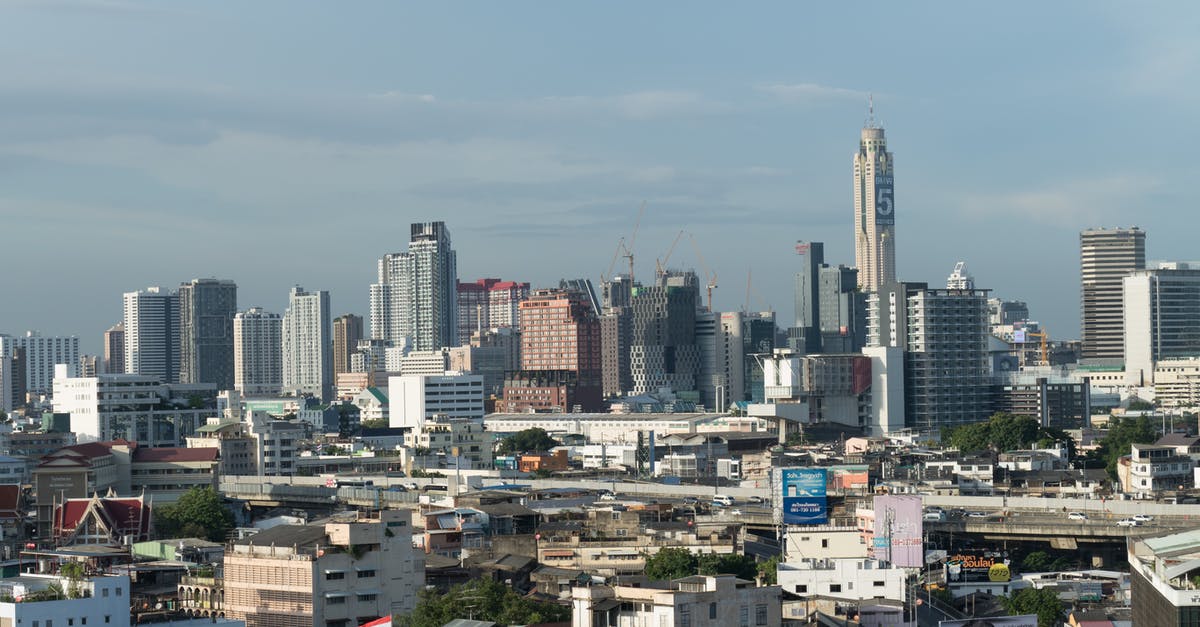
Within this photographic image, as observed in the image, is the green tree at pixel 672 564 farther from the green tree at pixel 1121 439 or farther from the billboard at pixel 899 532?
the green tree at pixel 1121 439

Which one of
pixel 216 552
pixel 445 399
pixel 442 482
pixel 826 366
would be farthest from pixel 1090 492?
pixel 445 399

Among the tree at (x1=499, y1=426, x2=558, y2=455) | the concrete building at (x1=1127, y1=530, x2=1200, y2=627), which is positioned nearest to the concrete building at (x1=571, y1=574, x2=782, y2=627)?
the concrete building at (x1=1127, y1=530, x2=1200, y2=627)

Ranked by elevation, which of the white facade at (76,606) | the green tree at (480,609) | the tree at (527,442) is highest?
the white facade at (76,606)

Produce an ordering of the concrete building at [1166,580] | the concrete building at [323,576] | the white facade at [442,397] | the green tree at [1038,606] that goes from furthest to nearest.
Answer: the white facade at [442,397]
the green tree at [1038,606]
the concrete building at [323,576]
the concrete building at [1166,580]

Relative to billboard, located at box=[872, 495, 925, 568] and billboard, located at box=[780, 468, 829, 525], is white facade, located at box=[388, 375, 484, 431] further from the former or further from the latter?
billboard, located at box=[872, 495, 925, 568]

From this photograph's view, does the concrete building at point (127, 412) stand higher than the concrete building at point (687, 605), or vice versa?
the concrete building at point (127, 412)

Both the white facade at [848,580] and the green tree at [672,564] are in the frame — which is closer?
the white facade at [848,580]

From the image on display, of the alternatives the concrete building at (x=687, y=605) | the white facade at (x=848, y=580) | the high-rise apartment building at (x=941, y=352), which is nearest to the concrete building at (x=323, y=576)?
the concrete building at (x=687, y=605)
